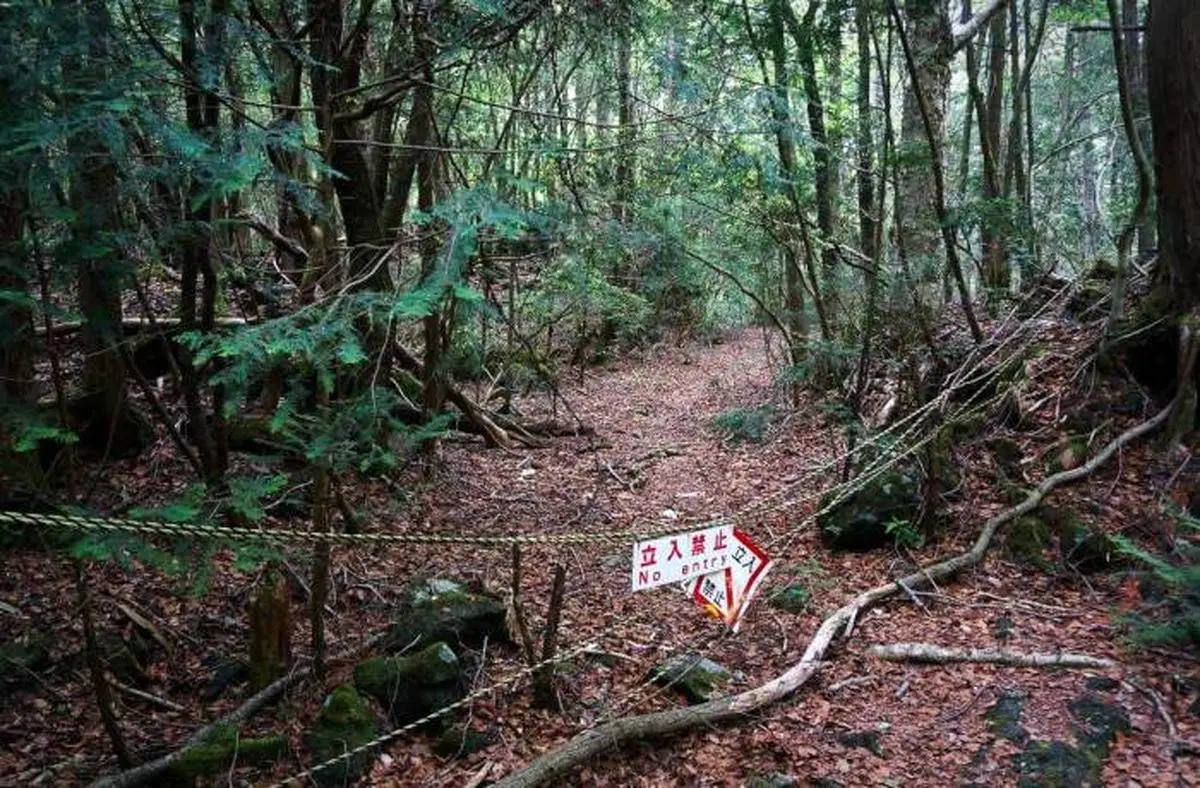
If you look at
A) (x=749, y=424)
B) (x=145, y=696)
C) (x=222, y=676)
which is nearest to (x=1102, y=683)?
(x=222, y=676)

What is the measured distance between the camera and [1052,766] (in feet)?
10.9

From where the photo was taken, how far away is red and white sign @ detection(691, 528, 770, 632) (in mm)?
4031

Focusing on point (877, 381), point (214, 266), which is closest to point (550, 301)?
point (877, 381)

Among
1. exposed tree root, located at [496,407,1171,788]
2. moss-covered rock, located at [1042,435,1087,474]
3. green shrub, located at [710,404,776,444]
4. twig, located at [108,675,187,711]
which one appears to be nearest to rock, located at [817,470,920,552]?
exposed tree root, located at [496,407,1171,788]

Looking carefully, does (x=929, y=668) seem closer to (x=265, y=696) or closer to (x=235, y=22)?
(x=265, y=696)

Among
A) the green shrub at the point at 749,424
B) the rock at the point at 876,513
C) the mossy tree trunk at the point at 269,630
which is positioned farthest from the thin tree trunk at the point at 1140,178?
the mossy tree trunk at the point at 269,630

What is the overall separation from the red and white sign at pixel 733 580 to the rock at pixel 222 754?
229 centimetres

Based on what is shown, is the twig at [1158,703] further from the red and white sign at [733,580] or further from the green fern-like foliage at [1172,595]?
the red and white sign at [733,580]

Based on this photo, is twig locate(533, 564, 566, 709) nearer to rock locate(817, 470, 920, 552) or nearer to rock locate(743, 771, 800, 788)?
rock locate(743, 771, 800, 788)

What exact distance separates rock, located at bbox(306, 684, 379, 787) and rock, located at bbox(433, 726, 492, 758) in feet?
1.12

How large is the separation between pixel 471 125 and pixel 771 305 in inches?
238

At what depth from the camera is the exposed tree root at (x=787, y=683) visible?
3590mm

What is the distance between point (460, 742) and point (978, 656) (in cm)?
282

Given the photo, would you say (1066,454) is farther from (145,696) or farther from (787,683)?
(145,696)
